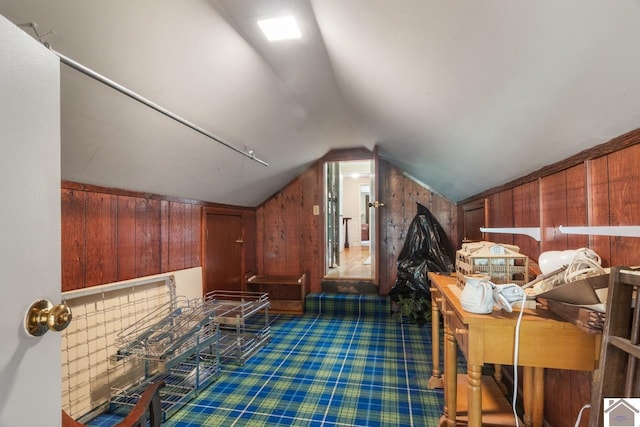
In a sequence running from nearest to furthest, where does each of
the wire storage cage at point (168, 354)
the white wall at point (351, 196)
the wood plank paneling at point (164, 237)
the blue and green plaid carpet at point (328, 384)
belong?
the blue and green plaid carpet at point (328, 384), the wire storage cage at point (168, 354), the wood plank paneling at point (164, 237), the white wall at point (351, 196)

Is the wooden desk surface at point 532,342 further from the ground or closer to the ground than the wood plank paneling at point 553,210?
closer to the ground

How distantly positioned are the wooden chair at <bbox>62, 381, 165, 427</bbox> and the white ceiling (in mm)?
1252

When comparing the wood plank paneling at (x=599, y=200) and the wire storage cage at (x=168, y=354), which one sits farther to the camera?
the wire storage cage at (x=168, y=354)

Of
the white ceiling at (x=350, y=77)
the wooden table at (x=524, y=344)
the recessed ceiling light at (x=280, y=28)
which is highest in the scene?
the recessed ceiling light at (x=280, y=28)

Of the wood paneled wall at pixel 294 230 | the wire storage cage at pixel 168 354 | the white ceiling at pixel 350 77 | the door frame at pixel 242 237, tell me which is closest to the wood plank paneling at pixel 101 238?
the white ceiling at pixel 350 77

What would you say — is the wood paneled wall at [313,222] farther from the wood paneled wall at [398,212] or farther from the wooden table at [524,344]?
the wooden table at [524,344]

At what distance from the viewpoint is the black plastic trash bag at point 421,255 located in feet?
10.8

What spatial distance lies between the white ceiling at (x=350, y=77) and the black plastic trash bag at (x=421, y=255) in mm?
1127

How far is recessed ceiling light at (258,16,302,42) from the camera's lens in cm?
141

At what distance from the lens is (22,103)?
1.99ft

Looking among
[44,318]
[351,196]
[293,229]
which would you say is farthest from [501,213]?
[351,196]

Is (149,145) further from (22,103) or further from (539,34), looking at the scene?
(539,34)

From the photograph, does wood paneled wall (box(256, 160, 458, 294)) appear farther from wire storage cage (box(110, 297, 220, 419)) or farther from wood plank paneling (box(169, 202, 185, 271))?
wire storage cage (box(110, 297, 220, 419))

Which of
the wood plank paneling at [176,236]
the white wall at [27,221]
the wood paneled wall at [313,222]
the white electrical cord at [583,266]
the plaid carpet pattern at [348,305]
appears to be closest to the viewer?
the white wall at [27,221]
